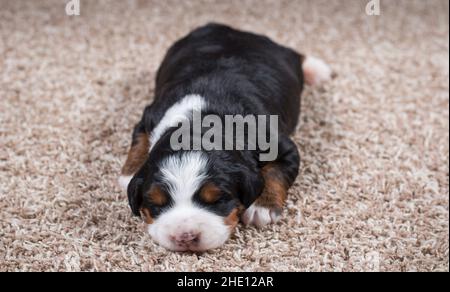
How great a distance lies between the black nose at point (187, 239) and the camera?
113 inches

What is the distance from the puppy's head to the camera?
285 cm

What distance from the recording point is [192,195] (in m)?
2.86

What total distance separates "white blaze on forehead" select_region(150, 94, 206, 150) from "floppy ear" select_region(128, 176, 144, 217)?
0.98 ft

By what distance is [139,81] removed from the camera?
15.8 feet

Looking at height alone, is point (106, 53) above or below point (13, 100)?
above

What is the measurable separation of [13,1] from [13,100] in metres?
2.04

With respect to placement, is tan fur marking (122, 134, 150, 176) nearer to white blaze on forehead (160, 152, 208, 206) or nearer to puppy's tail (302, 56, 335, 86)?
white blaze on forehead (160, 152, 208, 206)

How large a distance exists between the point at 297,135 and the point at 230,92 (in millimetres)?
856

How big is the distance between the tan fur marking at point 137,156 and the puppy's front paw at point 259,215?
2.40ft

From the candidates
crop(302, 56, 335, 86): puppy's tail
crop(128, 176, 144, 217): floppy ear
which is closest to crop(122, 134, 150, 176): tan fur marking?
crop(128, 176, 144, 217): floppy ear

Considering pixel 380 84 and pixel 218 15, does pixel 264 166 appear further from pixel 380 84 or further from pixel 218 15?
pixel 218 15

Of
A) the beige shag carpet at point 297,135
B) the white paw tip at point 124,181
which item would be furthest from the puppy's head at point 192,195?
the white paw tip at point 124,181

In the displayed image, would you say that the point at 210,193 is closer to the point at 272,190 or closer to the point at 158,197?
the point at 158,197

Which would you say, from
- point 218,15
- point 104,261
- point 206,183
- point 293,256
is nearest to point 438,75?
point 218,15
